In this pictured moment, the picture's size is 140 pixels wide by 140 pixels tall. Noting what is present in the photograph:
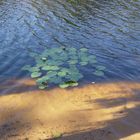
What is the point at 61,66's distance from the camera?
12.2 m

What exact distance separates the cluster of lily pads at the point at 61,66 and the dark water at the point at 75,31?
1.18ft

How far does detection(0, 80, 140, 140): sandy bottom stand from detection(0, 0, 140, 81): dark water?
1.01 metres

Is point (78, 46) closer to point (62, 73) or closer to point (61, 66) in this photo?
point (61, 66)

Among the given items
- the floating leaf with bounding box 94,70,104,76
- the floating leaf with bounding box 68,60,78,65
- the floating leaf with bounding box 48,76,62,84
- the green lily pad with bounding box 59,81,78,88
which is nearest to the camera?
the green lily pad with bounding box 59,81,78,88

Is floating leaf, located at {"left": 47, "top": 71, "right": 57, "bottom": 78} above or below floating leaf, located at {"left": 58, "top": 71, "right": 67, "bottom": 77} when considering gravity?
below

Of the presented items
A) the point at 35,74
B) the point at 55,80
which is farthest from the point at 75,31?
the point at 55,80

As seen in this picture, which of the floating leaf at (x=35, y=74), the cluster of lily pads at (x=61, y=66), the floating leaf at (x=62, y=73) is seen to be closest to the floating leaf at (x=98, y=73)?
the cluster of lily pads at (x=61, y=66)

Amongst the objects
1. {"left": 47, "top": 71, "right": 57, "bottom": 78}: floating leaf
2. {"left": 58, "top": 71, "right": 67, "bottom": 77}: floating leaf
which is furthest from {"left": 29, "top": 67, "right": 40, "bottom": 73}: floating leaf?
{"left": 58, "top": 71, "right": 67, "bottom": 77}: floating leaf

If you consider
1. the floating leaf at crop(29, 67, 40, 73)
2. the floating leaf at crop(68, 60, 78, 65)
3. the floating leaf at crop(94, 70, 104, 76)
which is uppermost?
the floating leaf at crop(68, 60, 78, 65)

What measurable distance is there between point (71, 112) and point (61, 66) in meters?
3.05

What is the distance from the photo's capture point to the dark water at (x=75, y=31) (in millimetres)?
12570

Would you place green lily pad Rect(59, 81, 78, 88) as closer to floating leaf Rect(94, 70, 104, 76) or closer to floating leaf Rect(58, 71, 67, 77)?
floating leaf Rect(58, 71, 67, 77)

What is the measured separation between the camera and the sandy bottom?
8539mm

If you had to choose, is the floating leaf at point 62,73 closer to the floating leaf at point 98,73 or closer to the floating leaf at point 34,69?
the floating leaf at point 34,69
